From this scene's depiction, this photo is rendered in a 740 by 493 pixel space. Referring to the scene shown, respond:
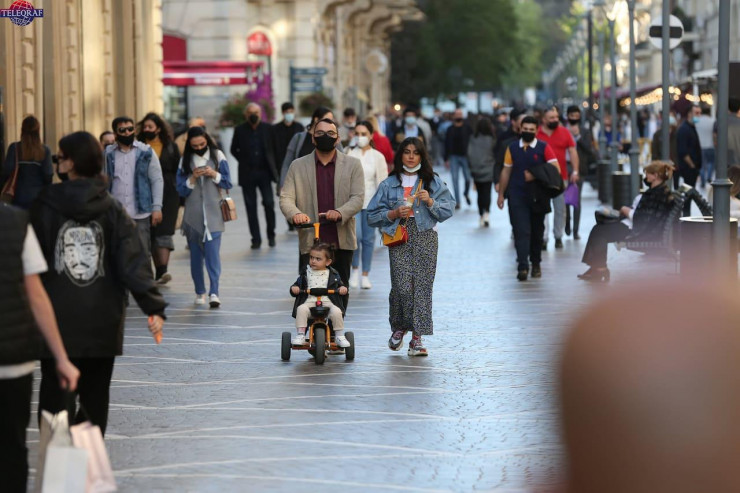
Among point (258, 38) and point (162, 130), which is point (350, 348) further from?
point (258, 38)

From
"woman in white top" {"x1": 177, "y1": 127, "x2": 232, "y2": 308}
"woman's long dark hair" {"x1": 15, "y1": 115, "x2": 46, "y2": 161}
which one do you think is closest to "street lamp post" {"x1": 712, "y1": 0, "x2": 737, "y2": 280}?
"woman in white top" {"x1": 177, "y1": 127, "x2": 232, "y2": 308}

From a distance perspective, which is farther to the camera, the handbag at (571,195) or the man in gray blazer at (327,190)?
the handbag at (571,195)

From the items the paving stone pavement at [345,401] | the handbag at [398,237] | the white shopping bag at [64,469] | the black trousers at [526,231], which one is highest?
the handbag at [398,237]

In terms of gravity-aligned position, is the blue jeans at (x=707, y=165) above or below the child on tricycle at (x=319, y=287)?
above

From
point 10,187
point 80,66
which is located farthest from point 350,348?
point 80,66

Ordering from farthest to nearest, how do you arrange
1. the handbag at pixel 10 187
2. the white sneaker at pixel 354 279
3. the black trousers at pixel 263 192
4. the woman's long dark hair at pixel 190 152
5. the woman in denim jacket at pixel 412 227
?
the black trousers at pixel 263 192, the white sneaker at pixel 354 279, the woman's long dark hair at pixel 190 152, the handbag at pixel 10 187, the woman in denim jacket at pixel 412 227

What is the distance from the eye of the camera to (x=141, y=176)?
14.2 m

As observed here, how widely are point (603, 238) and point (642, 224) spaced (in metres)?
0.58

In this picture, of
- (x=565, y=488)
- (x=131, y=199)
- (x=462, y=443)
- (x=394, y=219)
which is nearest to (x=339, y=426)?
(x=462, y=443)

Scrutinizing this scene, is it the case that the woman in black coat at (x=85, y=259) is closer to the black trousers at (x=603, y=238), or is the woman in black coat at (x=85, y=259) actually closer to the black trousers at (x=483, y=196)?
the black trousers at (x=603, y=238)

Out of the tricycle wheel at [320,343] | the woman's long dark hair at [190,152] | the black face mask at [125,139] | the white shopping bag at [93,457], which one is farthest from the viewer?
the woman's long dark hair at [190,152]

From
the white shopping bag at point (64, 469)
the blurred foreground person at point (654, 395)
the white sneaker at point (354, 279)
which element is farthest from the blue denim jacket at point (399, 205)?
the blurred foreground person at point (654, 395)

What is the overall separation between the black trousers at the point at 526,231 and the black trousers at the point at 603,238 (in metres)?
0.62

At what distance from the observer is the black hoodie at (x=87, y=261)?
21.5 feet
